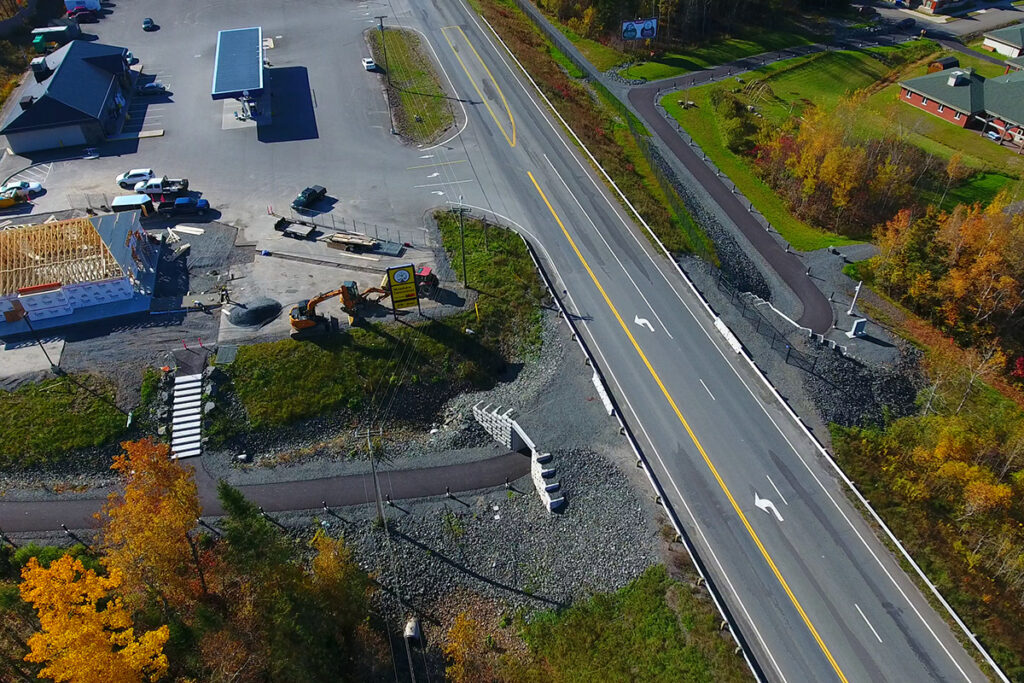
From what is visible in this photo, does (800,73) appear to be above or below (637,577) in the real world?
above

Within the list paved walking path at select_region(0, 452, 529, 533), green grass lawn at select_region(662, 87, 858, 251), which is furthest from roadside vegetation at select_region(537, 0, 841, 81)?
paved walking path at select_region(0, 452, 529, 533)

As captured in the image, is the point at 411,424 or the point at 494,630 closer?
the point at 494,630

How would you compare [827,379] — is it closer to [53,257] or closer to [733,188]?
[733,188]

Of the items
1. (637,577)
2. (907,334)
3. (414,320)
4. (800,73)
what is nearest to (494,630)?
(637,577)

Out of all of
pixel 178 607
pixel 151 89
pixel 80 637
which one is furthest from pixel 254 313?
pixel 151 89

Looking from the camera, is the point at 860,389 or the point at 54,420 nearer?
the point at 54,420

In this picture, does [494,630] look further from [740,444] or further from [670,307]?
[670,307]

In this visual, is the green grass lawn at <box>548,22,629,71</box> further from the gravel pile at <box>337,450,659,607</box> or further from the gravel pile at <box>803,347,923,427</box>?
the gravel pile at <box>337,450,659,607</box>

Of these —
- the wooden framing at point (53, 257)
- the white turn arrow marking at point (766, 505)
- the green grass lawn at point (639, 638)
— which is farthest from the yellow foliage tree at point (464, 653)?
the wooden framing at point (53, 257)
